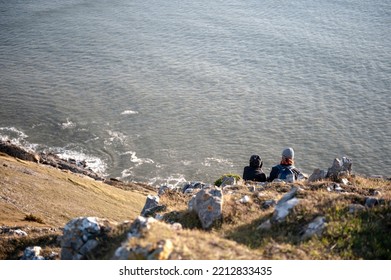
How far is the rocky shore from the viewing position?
11852 millimetres

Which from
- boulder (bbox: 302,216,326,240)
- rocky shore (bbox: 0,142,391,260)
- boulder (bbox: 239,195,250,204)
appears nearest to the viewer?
rocky shore (bbox: 0,142,391,260)

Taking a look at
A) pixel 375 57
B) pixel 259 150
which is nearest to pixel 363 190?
pixel 259 150

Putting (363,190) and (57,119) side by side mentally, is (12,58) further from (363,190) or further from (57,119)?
(363,190)

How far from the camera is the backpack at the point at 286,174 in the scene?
72.4 feet

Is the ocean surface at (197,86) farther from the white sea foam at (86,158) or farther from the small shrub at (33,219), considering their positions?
the small shrub at (33,219)

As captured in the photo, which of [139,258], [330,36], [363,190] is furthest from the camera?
[330,36]

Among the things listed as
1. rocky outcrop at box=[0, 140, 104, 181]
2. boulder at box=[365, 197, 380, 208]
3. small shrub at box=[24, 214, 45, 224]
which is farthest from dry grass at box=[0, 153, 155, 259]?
boulder at box=[365, 197, 380, 208]

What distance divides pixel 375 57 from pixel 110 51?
189ft

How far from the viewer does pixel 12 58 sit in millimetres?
91062

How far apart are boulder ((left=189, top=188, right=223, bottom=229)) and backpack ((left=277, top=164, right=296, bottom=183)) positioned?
6828mm

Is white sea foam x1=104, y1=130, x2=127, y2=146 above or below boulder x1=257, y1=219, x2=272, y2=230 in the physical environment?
below

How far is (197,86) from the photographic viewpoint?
8031cm

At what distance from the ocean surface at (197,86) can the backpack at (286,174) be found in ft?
118

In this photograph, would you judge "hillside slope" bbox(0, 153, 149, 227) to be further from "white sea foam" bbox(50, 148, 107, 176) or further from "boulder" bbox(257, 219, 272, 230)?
"boulder" bbox(257, 219, 272, 230)
